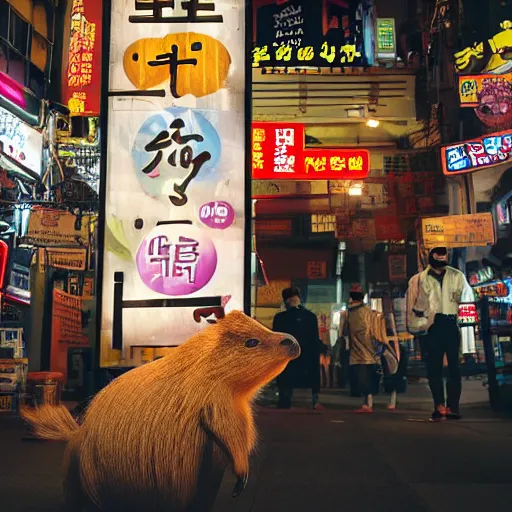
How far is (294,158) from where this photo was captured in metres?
12.4

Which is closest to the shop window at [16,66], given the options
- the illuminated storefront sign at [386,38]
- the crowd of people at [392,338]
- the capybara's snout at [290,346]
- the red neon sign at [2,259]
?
the red neon sign at [2,259]

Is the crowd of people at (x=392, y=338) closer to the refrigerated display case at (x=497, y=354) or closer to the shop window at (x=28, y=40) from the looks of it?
the refrigerated display case at (x=497, y=354)

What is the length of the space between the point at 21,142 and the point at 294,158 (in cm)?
416

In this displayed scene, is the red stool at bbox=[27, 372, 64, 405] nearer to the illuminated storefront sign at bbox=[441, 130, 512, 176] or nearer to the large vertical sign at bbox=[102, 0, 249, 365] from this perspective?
the large vertical sign at bbox=[102, 0, 249, 365]

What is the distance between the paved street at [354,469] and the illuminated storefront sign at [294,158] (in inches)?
258

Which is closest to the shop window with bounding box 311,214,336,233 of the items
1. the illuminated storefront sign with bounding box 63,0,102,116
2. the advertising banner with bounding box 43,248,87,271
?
the advertising banner with bounding box 43,248,87,271

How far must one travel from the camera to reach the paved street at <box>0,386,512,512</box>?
324 cm

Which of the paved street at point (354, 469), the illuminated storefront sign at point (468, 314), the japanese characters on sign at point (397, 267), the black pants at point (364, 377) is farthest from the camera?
the japanese characters on sign at point (397, 267)

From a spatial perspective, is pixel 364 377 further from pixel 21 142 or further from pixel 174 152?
pixel 21 142

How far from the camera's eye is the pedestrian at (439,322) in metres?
6.69

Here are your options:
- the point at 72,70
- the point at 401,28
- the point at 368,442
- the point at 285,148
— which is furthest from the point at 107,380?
the point at 401,28

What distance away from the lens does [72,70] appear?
34.6 feet

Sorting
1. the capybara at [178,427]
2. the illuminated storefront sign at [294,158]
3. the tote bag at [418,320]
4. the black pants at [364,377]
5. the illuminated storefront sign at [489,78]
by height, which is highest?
the illuminated storefront sign at [489,78]

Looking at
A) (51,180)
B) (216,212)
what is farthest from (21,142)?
(216,212)
